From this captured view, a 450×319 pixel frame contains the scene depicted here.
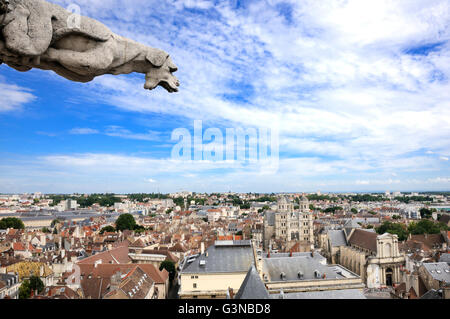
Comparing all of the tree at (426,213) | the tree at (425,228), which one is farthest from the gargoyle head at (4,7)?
the tree at (426,213)

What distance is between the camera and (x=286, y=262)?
20.7 meters

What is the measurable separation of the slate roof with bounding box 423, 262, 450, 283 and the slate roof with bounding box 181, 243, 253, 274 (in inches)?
505

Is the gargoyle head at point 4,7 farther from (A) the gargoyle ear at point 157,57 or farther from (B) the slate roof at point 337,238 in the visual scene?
(B) the slate roof at point 337,238

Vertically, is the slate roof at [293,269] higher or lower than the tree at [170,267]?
higher

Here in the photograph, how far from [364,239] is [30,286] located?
104ft

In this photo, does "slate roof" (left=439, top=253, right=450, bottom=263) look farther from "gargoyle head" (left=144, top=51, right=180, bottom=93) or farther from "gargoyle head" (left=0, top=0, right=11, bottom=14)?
"gargoyle head" (left=0, top=0, right=11, bottom=14)

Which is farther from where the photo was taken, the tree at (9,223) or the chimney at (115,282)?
the tree at (9,223)

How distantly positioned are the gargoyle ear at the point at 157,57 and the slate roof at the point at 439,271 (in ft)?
81.1

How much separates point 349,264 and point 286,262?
1578 cm

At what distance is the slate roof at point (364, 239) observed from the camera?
32812 mm

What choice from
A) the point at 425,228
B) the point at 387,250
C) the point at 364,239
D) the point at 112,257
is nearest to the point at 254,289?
the point at 112,257

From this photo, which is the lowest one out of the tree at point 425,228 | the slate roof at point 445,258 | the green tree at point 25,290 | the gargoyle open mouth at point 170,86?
the green tree at point 25,290

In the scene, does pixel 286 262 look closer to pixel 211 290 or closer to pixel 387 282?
pixel 211 290

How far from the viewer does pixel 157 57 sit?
3.51 metres
